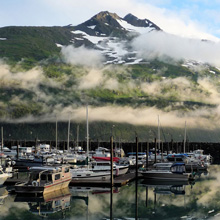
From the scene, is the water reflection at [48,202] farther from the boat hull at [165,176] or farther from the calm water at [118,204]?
the boat hull at [165,176]

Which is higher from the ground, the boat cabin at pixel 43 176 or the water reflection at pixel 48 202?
the boat cabin at pixel 43 176

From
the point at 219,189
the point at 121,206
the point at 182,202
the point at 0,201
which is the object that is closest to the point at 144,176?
the point at 219,189

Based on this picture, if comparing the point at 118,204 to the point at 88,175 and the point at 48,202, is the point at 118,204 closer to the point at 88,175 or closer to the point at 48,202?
the point at 48,202

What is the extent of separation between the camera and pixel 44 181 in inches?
2413

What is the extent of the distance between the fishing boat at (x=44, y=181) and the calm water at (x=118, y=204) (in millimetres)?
1243

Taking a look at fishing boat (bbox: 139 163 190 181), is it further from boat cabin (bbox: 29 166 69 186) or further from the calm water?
boat cabin (bbox: 29 166 69 186)

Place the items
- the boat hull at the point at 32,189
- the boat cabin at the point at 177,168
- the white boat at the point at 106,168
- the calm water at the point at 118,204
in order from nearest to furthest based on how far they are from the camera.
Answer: the calm water at the point at 118,204
the boat hull at the point at 32,189
the white boat at the point at 106,168
the boat cabin at the point at 177,168

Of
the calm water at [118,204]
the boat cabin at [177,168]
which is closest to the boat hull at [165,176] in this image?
the boat cabin at [177,168]

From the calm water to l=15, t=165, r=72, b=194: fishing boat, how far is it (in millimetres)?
1243

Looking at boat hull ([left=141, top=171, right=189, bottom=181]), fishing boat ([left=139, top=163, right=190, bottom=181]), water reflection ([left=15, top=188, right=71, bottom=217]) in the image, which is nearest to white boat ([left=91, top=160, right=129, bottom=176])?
fishing boat ([left=139, top=163, right=190, bottom=181])

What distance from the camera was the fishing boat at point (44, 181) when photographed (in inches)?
2319

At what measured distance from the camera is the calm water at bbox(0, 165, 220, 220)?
49.2m

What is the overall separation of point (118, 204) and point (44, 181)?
1236 centimetres

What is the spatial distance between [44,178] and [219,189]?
108ft
